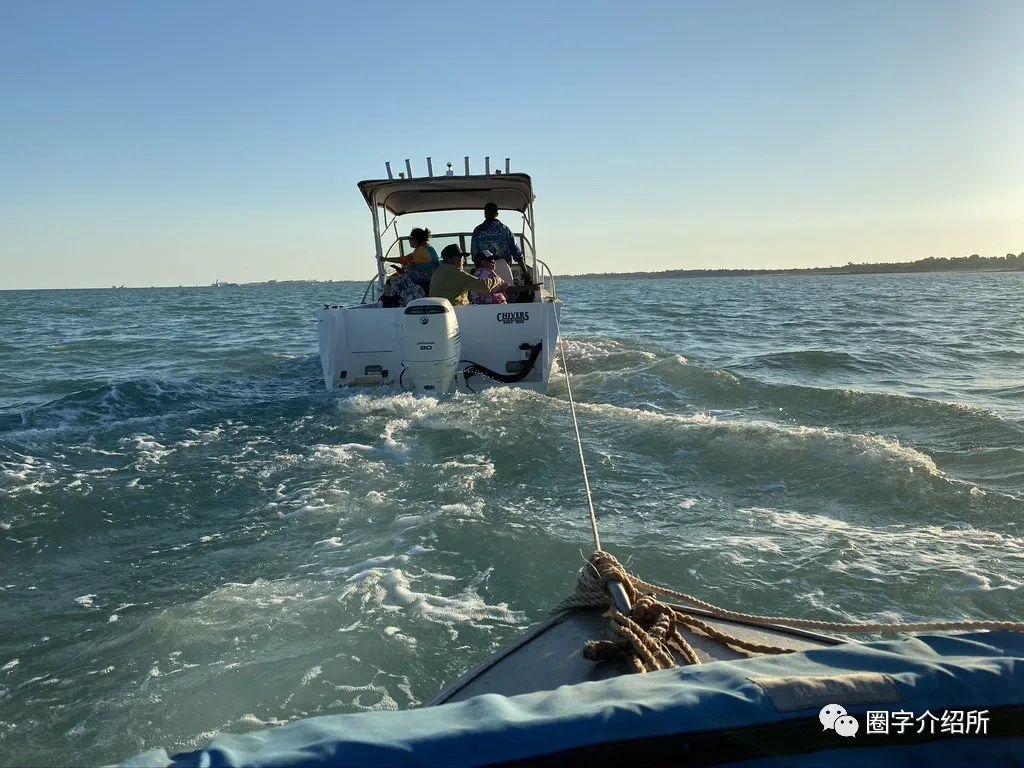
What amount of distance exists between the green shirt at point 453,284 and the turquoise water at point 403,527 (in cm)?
128

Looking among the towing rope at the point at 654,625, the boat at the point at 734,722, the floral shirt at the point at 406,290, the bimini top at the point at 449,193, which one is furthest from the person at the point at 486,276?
the boat at the point at 734,722

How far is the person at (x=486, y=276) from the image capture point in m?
8.70

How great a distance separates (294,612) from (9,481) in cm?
357

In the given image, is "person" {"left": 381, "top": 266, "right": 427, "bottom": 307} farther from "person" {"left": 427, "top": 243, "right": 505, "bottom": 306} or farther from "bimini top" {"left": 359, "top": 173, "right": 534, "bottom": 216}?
"bimini top" {"left": 359, "top": 173, "right": 534, "bottom": 216}

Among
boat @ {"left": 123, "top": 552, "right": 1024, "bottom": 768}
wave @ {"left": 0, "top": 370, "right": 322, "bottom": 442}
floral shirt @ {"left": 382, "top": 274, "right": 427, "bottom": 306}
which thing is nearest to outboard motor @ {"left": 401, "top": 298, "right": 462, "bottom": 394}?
floral shirt @ {"left": 382, "top": 274, "right": 427, "bottom": 306}

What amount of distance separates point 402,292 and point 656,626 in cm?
744

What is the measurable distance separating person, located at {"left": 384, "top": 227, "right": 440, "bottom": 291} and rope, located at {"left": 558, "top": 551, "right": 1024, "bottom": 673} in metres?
7.29

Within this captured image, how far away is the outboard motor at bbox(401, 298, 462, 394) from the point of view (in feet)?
23.7

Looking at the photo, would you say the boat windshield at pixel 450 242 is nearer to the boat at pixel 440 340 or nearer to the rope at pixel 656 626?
the boat at pixel 440 340

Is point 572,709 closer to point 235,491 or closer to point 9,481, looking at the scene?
point 235,491

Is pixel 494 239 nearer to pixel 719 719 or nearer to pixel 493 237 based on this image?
pixel 493 237

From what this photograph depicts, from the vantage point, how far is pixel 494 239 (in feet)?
32.8

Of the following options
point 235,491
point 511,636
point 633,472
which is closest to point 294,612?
point 511,636

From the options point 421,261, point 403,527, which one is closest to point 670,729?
point 403,527
